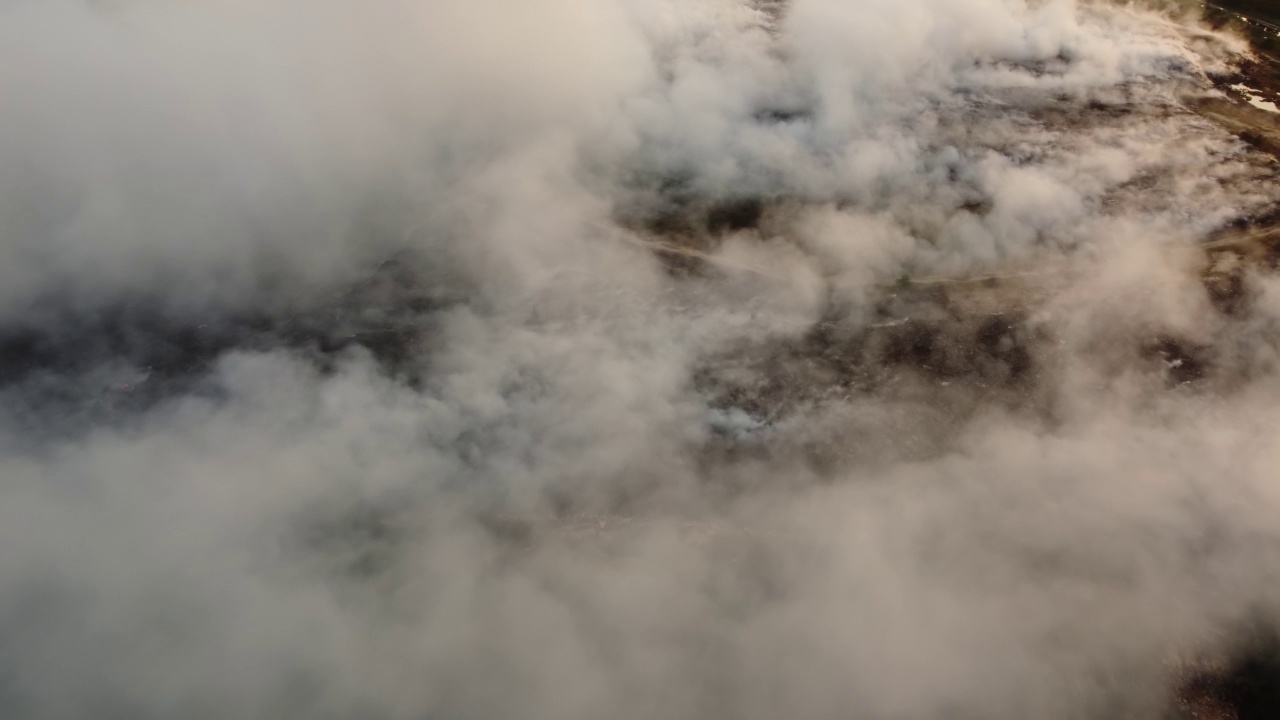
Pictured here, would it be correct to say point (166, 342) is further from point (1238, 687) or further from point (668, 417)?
point (1238, 687)

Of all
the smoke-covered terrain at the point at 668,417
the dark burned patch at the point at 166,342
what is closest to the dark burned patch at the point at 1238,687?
the smoke-covered terrain at the point at 668,417

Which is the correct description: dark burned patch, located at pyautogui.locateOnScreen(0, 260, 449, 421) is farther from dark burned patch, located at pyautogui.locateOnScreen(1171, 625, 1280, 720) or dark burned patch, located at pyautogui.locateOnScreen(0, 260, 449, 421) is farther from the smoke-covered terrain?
dark burned patch, located at pyautogui.locateOnScreen(1171, 625, 1280, 720)

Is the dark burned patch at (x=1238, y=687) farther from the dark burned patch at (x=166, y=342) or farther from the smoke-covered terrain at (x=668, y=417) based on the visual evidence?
the dark burned patch at (x=166, y=342)

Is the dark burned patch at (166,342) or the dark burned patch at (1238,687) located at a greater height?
the dark burned patch at (1238,687)

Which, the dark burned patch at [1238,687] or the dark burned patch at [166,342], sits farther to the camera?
the dark burned patch at [166,342]

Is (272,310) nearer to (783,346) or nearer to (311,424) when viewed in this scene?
(311,424)

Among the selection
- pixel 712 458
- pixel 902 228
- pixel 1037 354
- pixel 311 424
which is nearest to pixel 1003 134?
pixel 902 228

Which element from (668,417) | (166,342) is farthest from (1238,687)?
(166,342)

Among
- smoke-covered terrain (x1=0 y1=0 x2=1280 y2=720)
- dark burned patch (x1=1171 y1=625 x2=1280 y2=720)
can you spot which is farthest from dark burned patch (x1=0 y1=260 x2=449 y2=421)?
dark burned patch (x1=1171 y1=625 x2=1280 y2=720)
